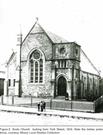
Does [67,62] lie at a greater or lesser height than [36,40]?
lesser

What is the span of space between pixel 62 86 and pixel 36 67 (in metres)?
4.40

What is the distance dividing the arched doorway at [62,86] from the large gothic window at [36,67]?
2.56 metres

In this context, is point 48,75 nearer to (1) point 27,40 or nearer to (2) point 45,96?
(2) point 45,96

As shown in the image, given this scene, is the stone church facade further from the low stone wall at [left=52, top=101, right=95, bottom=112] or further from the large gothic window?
the low stone wall at [left=52, top=101, right=95, bottom=112]

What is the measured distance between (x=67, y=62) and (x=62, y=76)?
178cm

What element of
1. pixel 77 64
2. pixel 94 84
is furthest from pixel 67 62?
pixel 94 84

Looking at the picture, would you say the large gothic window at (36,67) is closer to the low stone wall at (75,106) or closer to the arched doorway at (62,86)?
the arched doorway at (62,86)

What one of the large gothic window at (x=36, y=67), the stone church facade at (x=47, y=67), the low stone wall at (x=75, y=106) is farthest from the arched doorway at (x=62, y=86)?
the low stone wall at (x=75, y=106)

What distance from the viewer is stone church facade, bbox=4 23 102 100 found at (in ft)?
109

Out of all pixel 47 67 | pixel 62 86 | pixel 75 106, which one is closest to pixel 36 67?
pixel 47 67

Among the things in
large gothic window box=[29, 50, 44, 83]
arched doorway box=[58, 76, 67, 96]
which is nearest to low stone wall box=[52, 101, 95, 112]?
arched doorway box=[58, 76, 67, 96]

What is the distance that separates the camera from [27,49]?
36344mm

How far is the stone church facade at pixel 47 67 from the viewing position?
33.3 m

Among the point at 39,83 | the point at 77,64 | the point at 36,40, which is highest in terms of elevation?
the point at 36,40
